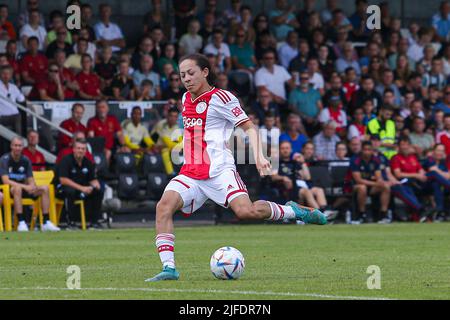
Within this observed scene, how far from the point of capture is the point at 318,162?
25406 millimetres

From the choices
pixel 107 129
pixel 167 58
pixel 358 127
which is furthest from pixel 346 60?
pixel 107 129

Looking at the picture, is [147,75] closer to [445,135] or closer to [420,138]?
[420,138]

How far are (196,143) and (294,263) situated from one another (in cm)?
261

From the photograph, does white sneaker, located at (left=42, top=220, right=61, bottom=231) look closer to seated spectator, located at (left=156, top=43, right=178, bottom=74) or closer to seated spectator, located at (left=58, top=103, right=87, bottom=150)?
seated spectator, located at (left=58, top=103, right=87, bottom=150)

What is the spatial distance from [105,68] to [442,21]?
10.6m

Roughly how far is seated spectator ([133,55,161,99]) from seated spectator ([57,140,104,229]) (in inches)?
137

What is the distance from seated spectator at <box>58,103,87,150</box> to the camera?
2391cm

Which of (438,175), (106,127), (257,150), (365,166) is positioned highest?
(257,150)

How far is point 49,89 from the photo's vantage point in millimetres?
24531

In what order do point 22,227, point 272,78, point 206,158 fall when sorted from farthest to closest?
point 272,78
point 22,227
point 206,158

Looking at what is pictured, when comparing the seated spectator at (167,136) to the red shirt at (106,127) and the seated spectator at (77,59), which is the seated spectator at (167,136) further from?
the seated spectator at (77,59)

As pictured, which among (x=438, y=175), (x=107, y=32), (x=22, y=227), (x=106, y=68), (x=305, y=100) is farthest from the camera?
(x=305, y=100)
